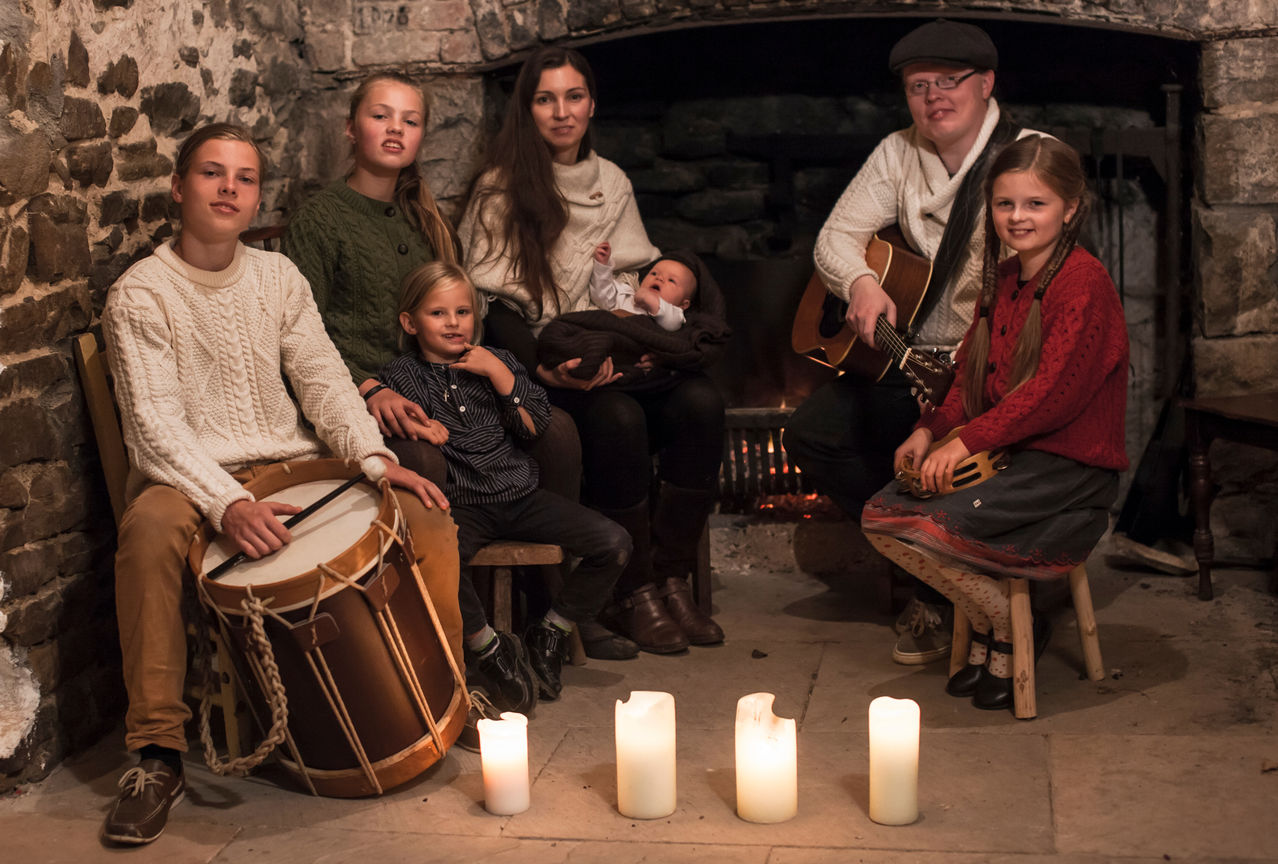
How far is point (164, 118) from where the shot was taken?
3.27 meters

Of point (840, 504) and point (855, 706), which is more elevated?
point (840, 504)

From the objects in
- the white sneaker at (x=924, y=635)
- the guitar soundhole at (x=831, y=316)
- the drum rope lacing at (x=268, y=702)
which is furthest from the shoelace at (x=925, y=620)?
the drum rope lacing at (x=268, y=702)

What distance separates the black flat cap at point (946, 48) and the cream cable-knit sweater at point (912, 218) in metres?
0.16

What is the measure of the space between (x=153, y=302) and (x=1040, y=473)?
185 centimetres

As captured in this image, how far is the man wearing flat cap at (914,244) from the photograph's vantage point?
3354 millimetres

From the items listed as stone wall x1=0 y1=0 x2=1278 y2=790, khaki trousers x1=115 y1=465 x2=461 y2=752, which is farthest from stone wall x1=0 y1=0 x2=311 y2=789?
khaki trousers x1=115 y1=465 x2=461 y2=752

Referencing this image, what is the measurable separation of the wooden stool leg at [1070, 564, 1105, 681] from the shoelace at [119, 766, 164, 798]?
6.39ft

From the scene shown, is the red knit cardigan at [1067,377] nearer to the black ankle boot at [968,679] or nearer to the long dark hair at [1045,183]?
the long dark hair at [1045,183]

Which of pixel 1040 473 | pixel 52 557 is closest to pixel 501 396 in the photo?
pixel 52 557

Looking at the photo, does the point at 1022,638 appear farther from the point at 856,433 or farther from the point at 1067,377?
the point at 856,433

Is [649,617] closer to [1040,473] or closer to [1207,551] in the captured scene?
[1040,473]

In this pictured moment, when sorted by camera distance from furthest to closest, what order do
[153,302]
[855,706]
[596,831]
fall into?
[855,706]
[153,302]
[596,831]

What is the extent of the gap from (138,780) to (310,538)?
538 millimetres

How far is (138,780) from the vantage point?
253 centimetres
